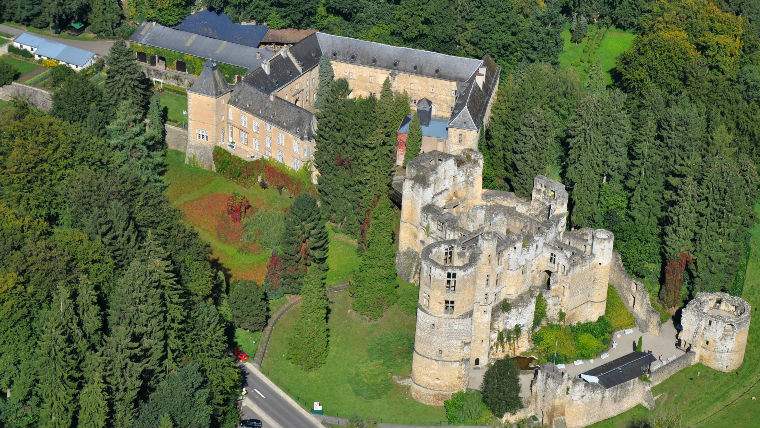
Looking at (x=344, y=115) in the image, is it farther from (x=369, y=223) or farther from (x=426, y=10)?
(x=426, y=10)

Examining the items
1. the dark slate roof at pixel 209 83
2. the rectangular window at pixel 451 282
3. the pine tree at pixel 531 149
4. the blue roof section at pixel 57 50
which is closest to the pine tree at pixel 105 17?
the blue roof section at pixel 57 50

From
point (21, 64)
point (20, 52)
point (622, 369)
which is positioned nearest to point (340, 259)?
point (622, 369)

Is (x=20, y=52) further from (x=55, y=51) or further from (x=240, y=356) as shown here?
(x=240, y=356)

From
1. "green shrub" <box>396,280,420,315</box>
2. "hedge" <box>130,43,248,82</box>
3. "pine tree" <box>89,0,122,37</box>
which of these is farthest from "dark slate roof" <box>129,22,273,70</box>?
"green shrub" <box>396,280,420,315</box>

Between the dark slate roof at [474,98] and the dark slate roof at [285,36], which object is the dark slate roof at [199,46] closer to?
the dark slate roof at [285,36]

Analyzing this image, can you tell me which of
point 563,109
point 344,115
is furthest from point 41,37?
point 563,109
